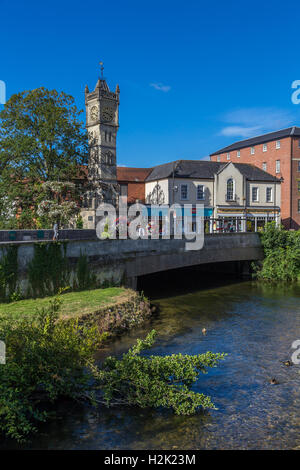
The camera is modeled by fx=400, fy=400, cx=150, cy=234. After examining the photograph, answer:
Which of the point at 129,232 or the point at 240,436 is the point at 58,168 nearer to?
the point at 129,232

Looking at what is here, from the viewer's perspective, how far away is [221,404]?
34.0ft

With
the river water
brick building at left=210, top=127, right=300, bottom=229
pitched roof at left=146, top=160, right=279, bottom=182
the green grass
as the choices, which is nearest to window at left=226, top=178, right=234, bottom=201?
pitched roof at left=146, top=160, right=279, bottom=182

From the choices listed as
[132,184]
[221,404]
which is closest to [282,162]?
[132,184]

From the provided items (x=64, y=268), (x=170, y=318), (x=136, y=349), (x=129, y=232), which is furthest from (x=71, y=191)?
(x=136, y=349)

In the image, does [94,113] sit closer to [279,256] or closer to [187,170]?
[187,170]

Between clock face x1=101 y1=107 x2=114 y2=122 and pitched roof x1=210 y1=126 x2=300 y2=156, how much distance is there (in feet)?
87.4

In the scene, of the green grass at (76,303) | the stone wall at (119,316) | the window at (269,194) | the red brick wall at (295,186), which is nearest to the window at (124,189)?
the window at (269,194)

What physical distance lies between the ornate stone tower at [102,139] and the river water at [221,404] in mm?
23656

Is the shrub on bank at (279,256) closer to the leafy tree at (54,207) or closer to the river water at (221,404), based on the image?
the river water at (221,404)

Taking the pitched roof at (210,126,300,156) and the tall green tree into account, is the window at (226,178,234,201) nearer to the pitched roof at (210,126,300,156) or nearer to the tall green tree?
the pitched roof at (210,126,300,156)

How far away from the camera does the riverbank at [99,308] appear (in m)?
16.3

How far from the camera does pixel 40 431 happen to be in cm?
888
